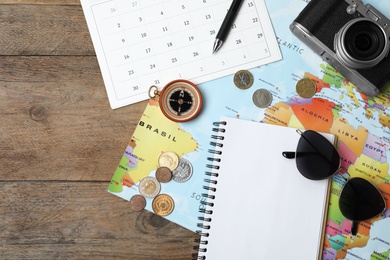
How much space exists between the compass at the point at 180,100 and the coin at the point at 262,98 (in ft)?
0.38

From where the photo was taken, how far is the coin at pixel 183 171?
96 cm

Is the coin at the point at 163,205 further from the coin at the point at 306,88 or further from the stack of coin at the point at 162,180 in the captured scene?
the coin at the point at 306,88

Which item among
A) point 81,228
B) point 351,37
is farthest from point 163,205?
point 351,37

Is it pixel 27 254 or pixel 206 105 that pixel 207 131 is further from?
pixel 27 254

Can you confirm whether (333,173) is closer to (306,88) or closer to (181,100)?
(306,88)

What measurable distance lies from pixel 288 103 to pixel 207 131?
18 cm

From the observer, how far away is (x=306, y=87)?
971 millimetres

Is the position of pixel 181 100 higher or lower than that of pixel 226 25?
lower

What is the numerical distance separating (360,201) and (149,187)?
1.37 ft

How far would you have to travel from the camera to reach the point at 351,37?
918 millimetres

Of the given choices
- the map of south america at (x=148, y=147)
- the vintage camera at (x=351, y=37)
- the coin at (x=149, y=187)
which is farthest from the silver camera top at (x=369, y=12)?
the coin at (x=149, y=187)

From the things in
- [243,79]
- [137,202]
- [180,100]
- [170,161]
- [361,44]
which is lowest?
[137,202]

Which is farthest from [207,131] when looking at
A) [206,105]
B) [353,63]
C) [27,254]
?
[27,254]

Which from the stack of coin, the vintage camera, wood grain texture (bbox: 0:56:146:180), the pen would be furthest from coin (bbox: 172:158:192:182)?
the vintage camera
